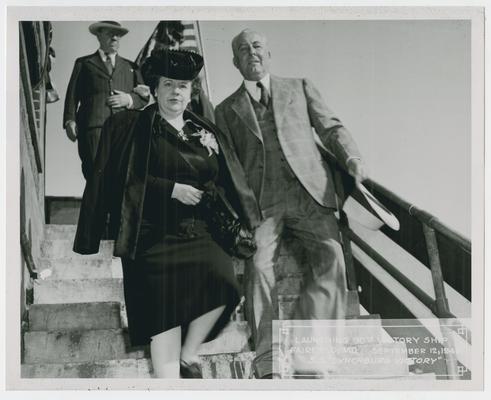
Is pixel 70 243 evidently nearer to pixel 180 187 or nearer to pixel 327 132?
pixel 180 187

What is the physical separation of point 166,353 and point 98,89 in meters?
1.79

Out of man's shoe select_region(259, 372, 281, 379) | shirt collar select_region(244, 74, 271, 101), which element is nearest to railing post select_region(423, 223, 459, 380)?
man's shoe select_region(259, 372, 281, 379)

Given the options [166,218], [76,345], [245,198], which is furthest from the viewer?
[245,198]

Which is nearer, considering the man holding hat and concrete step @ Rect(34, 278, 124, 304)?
concrete step @ Rect(34, 278, 124, 304)

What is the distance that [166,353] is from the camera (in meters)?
6.47

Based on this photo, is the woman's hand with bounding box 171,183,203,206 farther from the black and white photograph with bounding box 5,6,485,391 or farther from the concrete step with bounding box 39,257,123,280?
the concrete step with bounding box 39,257,123,280

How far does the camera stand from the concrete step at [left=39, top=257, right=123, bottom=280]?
6594 millimetres

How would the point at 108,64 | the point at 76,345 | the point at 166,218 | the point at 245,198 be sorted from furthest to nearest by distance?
the point at 108,64 < the point at 245,198 < the point at 166,218 < the point at 76,345

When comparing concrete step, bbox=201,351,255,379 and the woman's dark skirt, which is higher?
the woman's dark skirt

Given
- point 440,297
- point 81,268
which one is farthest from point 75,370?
point 440,297

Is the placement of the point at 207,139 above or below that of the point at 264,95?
below

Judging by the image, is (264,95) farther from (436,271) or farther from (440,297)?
(440,297)

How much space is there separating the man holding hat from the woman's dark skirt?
752 millimetres

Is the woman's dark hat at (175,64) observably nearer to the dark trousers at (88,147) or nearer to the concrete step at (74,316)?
the dark trousers at (88,147)
